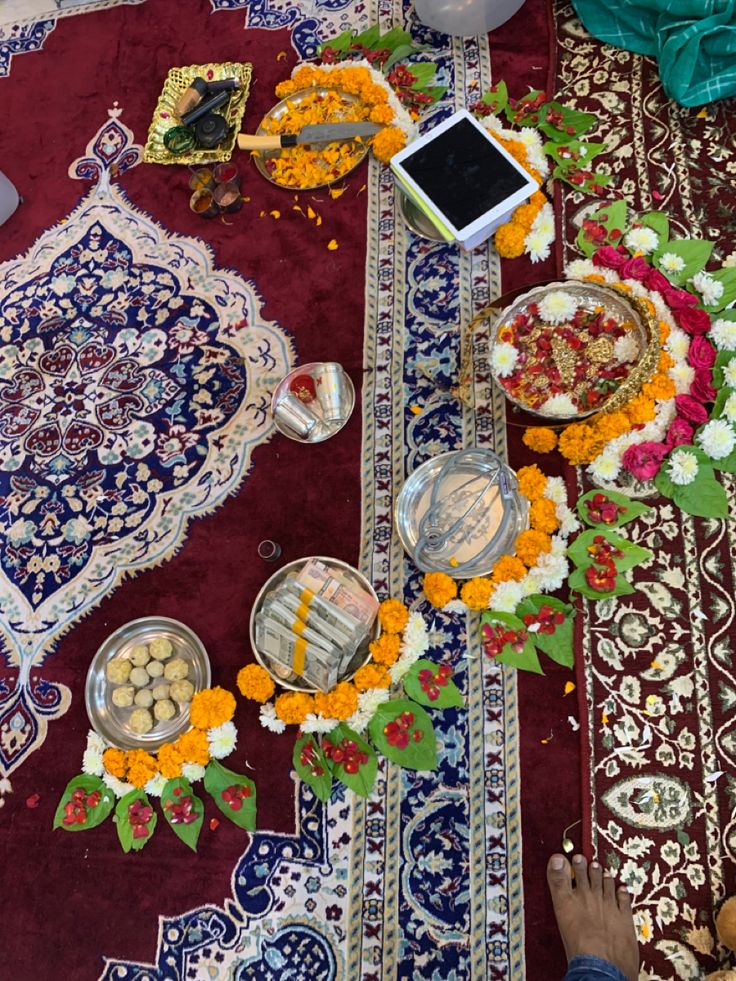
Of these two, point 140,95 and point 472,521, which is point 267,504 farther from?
point 140,95

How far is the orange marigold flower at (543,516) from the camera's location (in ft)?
4.43

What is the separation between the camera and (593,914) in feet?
3.82

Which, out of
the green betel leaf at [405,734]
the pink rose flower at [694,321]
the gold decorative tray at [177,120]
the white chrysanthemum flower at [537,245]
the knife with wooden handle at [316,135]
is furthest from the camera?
the gold decorative tray at [177,120]

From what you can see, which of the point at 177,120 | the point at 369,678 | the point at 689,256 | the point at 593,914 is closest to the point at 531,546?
the point at 369,678

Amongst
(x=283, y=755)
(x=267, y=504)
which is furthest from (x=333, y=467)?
(x=283, y=755)

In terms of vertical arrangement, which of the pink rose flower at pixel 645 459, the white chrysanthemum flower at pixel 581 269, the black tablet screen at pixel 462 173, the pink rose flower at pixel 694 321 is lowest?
the pink rose flower at pixel 645 459

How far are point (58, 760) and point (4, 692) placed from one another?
203 mm

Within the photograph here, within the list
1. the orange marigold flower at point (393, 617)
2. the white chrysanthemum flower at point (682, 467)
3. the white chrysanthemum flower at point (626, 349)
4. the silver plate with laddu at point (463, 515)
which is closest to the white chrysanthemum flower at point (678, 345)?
the white chrysanthemum flower at point (626, 349)

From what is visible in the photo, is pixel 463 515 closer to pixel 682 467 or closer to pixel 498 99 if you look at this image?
pixel 682 467

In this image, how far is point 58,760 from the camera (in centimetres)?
145

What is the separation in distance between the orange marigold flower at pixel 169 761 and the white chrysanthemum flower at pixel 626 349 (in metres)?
1.18

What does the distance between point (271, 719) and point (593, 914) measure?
0.67 metres

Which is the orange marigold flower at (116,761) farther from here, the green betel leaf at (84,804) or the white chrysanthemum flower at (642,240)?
the white chrysanthemum flower at (642,240)

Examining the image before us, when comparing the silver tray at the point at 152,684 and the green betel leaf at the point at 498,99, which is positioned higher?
the green betel leaf at the point at 498,99
